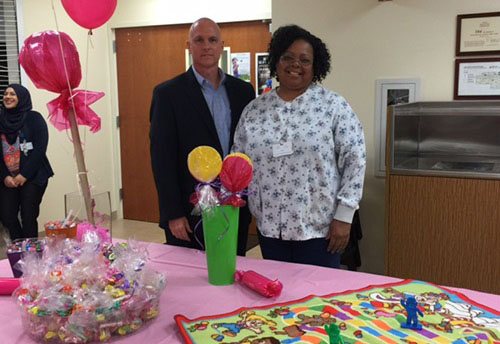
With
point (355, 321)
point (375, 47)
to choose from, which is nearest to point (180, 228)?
point (355, 321)

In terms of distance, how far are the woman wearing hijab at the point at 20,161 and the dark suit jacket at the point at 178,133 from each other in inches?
85.7

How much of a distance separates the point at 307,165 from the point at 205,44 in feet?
2.22

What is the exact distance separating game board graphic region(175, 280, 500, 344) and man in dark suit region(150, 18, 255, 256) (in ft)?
2.51

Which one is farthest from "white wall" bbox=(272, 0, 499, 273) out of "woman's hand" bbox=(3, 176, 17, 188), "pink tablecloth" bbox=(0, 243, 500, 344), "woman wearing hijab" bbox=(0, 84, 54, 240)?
"woman's hand" bbox=(3, 176, 17, 188)

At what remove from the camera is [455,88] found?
292 centimetres

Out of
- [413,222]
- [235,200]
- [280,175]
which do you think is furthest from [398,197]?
[235,200]

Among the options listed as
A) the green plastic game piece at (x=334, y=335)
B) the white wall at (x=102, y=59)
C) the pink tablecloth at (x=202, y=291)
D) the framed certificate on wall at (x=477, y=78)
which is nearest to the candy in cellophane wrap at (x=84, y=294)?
the pink tablecloth at (x=202, y=291)

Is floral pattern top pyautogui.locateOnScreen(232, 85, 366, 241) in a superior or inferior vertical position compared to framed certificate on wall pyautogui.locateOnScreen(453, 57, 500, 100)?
inferior

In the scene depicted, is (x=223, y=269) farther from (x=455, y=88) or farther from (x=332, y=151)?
(x=455, y=88)

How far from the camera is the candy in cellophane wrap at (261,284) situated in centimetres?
133

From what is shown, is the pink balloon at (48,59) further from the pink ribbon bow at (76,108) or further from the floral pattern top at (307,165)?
the floral pattern top at (307,165)

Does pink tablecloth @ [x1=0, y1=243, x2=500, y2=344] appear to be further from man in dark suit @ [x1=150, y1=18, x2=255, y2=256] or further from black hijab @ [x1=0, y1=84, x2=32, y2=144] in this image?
black hijab @ [x1=0, y1=84, x2=32, y2=144]

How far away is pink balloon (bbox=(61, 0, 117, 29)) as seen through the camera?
1.46 metres

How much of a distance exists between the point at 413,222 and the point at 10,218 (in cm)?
294
